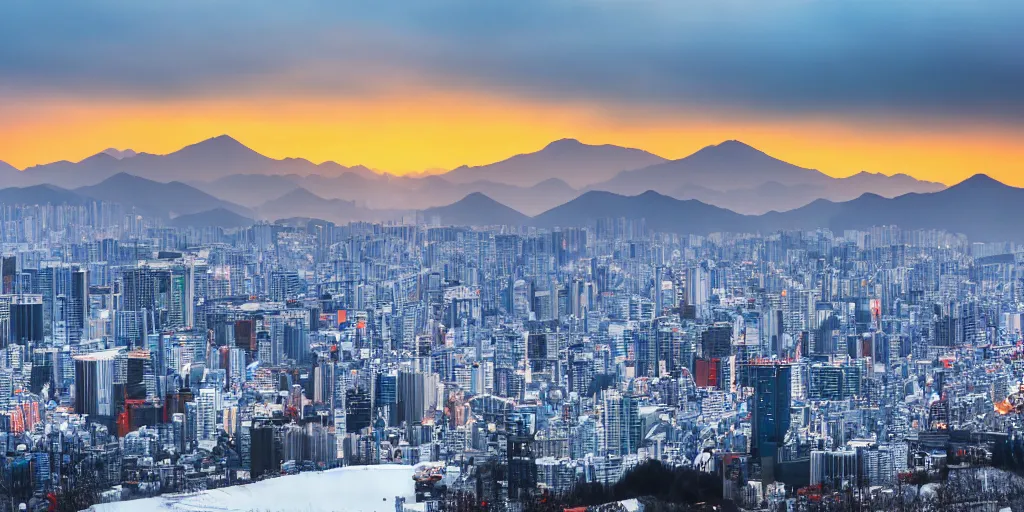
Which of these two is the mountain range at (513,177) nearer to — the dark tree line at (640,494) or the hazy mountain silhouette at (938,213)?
the hazy mountain silhouette at (938,213)

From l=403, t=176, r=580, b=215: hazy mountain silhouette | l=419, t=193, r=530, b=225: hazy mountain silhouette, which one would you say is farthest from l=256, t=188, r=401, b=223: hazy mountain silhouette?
l=403, t=176, r=580, b=215: hazy mountain silhouette

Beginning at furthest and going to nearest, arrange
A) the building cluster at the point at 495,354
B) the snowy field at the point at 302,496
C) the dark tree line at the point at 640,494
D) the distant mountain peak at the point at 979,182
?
1. the distant mountain peak at the point at 979,182
2. the building cluster at the point at 495,354
3. the snowy field at the point at 302,496
4. the dark tree line at the point at 640,494

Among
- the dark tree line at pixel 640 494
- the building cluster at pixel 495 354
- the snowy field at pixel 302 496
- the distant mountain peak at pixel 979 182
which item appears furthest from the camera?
the distant mountain peak at pixel 979 182

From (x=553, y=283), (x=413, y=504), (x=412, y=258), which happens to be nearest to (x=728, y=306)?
(x=553, y=283)

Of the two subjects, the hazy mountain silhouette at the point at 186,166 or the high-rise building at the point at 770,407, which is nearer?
the high-rise building at the point at 770,407

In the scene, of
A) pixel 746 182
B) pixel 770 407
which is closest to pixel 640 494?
pixel 770 407

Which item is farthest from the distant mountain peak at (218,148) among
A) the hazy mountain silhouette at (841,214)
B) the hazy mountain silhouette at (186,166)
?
the hazy mountain silhouette at (841,214)

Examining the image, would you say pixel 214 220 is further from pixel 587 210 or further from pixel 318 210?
pixel 587 210
